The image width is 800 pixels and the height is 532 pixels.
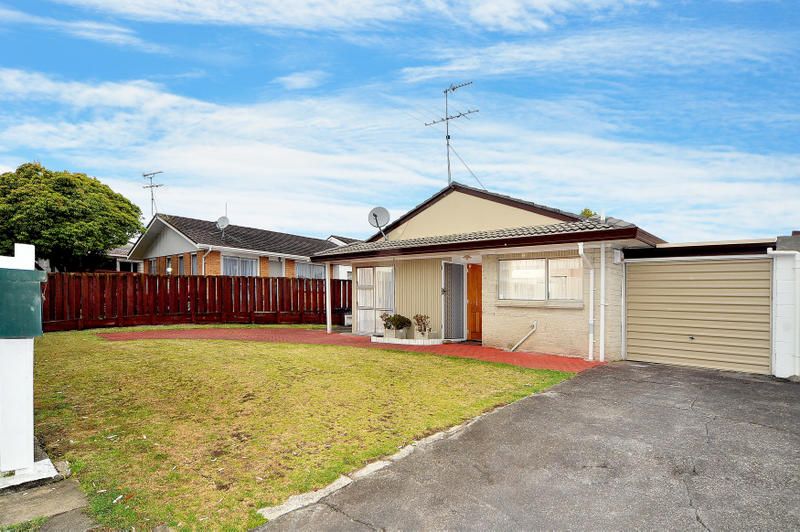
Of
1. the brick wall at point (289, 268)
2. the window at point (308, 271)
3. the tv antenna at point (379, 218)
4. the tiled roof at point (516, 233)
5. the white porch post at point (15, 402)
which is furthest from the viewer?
the window at point (308, 271)

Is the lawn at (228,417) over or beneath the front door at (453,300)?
beneath

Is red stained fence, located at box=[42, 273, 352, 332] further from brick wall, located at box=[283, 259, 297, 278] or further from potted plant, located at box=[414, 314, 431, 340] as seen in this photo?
potted plant, located at box=[414, 314, 431, 340]

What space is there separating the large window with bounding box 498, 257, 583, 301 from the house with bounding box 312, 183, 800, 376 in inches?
1.0

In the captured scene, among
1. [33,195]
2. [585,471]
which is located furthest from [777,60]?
[33,195]

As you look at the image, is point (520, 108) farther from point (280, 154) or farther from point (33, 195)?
point (33, 195)

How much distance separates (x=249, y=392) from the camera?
6594 millimetres

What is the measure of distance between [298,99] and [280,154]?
16.8ft

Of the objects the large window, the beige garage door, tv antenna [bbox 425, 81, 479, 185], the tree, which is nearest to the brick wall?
the tree

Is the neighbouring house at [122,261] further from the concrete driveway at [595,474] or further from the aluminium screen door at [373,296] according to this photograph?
the concrete driveway at [595,474]

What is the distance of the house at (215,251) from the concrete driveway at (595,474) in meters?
16.5

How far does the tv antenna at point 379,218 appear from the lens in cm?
1639

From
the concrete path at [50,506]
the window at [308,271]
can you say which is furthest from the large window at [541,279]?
the window at [308,271]

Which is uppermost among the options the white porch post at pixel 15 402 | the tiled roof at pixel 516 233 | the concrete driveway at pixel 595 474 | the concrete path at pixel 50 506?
the tiled roof at pixel 516 233

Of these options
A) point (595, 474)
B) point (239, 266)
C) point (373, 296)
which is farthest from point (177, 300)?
point (595, 474)
